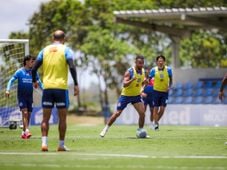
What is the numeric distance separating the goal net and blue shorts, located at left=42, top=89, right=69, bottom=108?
565 inches

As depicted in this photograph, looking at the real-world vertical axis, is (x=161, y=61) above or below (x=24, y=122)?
above

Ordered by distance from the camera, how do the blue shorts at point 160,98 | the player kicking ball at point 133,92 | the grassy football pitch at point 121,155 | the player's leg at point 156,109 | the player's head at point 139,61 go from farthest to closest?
1. the blue shorts at point 160,98
2. the player's leg at point 156,109
3. the player kicking ball at point 133,92
4. the player's head at point 139,61
5. the grassy football pitch at point 121,155

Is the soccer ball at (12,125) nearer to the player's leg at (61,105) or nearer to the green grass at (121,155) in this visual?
the green grass at (121,155)

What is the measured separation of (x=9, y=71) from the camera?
3303cm

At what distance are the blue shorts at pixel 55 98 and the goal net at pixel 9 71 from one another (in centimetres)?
1435

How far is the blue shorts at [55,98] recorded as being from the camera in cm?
1666

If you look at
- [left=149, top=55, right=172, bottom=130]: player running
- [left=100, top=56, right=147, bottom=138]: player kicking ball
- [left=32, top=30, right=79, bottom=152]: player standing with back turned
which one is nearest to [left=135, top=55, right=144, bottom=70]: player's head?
[left=100, top=56, right=147, bottom=138]: player kicking ball

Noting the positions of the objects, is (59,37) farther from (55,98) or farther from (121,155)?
(121,155)

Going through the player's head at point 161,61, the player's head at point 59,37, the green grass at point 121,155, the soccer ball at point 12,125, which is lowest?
the soccer ball at point 12,125

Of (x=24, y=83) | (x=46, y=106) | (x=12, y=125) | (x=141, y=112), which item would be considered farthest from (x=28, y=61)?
(x=12, y=125)

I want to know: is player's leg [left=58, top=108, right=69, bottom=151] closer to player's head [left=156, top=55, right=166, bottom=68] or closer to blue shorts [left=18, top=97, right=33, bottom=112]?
blue shorts [left=18, top=97, right=33, bottom=112]

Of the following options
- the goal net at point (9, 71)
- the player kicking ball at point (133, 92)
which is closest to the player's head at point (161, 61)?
the player kicking ball at point (133, 92)

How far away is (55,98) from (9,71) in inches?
652

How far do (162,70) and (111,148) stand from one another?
9771mm
